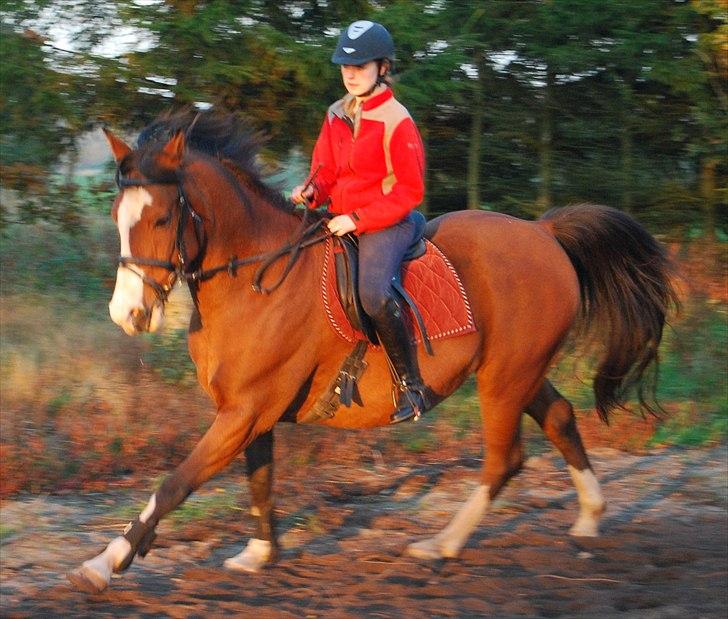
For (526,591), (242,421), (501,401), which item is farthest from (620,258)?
(242,421)

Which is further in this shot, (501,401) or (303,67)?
(303,67)

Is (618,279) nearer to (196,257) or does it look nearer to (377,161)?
(377,161)

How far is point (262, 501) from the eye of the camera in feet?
18.8

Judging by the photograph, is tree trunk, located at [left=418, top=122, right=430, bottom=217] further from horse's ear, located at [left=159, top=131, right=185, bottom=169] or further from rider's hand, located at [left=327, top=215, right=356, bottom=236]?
horse's ear, located at [left=159, top=131, right=185, bottom=169]

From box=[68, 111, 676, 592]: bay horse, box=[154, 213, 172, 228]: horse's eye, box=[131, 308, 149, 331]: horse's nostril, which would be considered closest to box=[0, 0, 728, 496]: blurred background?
box=[68, 111, 676, 592]: bay horse

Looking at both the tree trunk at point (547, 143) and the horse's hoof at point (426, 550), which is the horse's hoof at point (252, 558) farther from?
the tree trunk at point (547, 143)

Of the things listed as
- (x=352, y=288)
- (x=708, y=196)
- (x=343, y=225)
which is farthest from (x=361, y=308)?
(x=708, y=196)

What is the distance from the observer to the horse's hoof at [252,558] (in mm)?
5539

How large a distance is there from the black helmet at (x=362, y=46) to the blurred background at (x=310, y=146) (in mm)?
2732

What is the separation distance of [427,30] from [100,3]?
116 inches

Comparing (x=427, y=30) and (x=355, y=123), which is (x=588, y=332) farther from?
(x=427, y=30)

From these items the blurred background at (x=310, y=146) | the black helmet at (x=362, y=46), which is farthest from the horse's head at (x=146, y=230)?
the blurred background at (x=310, y=146)

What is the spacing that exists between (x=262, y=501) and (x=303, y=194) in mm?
1714

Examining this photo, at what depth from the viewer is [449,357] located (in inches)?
227
